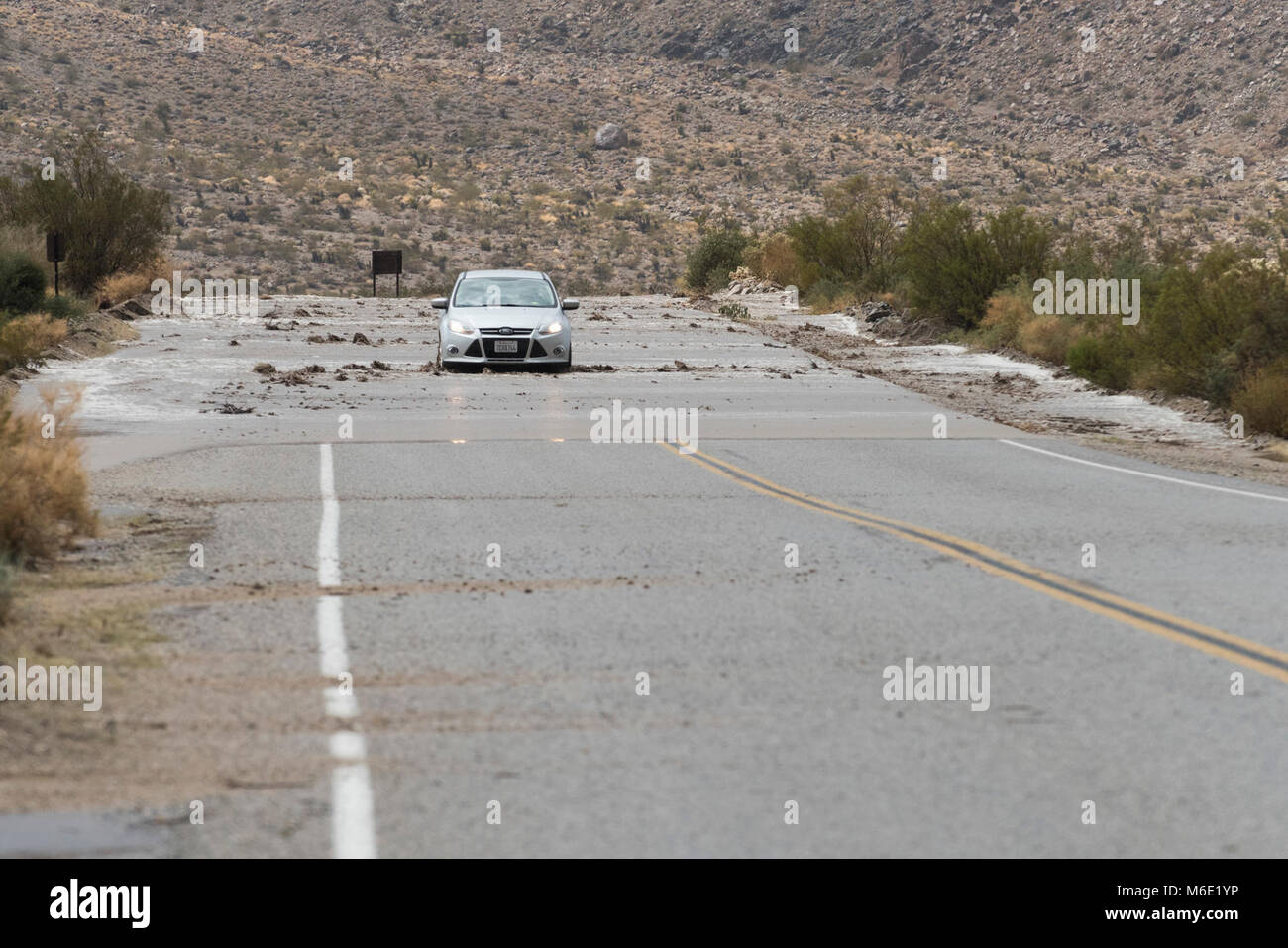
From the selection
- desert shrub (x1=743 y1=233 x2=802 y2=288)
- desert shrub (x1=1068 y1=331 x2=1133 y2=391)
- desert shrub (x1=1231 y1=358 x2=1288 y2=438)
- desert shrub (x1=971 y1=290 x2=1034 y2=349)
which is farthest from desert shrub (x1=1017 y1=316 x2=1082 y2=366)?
desert shrub (x1=743 y1=233 x2=802 y2=288)

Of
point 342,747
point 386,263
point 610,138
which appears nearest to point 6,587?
point 342,747

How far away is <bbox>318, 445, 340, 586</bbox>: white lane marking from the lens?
1000 cm

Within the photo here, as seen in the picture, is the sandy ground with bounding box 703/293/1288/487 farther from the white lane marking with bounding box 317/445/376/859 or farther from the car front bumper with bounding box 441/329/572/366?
the white lane marking with bounding box 317/445/376/859

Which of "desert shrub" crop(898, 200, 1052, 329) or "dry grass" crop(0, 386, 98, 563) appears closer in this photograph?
"dry grass" crop(0, 386, 98, 563)

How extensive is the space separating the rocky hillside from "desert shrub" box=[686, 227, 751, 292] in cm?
1206

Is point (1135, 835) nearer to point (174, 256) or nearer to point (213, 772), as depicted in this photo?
point (213, 772)

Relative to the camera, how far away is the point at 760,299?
164 feet

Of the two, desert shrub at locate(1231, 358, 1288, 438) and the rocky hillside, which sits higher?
the rocky hillside

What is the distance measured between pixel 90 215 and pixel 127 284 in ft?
6.06

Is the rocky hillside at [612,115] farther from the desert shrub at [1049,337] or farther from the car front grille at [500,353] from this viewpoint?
the car front grille at [500,353]

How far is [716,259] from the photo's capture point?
189ft

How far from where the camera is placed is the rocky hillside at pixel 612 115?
73.6m

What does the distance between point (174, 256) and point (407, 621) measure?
58609 mm

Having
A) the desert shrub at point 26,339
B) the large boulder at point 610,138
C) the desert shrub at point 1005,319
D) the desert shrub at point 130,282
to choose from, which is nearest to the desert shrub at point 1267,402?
the desert shrub at point 1005,319
